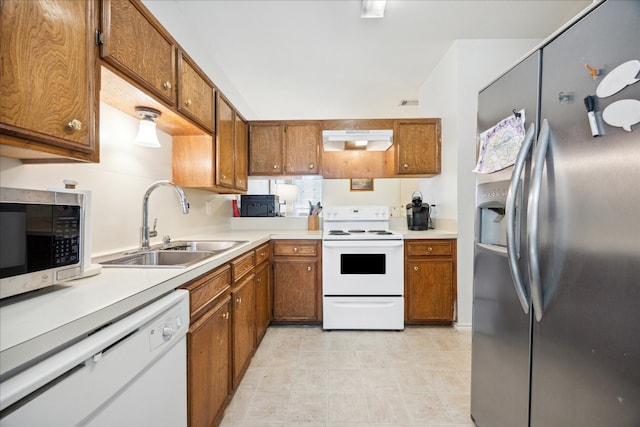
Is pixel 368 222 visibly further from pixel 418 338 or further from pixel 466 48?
pixel 466 48

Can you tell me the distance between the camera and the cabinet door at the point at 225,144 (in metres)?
2.05

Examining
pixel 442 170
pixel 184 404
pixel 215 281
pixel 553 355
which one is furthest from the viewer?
pixel 442 170

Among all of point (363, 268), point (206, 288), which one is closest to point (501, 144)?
point (206, 288)

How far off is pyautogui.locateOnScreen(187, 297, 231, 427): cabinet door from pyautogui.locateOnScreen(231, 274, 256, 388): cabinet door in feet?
0.30

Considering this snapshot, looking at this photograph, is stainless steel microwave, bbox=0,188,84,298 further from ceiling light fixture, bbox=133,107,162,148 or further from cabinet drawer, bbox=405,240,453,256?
cabinet drawer, bbox=405,240,453,256

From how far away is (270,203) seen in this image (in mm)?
3174

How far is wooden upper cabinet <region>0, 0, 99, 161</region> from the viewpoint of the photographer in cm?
69

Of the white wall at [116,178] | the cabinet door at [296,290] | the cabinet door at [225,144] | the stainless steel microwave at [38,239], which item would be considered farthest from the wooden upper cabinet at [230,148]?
the stainless steel microwave at [38,239]

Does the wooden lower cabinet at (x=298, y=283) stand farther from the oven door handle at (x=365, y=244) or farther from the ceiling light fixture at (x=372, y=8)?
the ceiling light fixture at (x=372, y=8)

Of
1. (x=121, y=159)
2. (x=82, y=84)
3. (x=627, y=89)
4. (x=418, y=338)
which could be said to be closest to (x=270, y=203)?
(x=121, y=159)

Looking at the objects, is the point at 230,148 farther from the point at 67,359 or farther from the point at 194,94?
the point at 67,359

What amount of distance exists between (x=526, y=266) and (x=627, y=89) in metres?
0.58

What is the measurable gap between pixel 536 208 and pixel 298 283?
78.8 inches

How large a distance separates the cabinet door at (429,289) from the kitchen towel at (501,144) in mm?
1449
